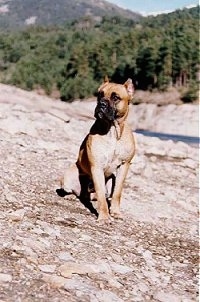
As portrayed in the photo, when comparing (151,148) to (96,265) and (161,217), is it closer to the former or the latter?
(161,217)

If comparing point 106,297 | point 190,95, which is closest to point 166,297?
point 106,297

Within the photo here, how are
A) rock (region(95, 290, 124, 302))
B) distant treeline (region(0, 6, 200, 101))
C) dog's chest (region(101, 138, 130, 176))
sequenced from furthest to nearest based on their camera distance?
distant treeline (region(0, 6, 200, 101))
dog's chest (region(101, 138, 130, 176))
rock (region(95, 290, 124, 302))

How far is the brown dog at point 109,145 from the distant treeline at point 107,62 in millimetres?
97986

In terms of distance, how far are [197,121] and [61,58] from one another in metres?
82.4

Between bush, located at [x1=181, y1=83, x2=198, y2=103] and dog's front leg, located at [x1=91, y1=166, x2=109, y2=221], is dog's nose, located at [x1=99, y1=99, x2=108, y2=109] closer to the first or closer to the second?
dog's front leg, located at [x1=91, y1=166, x2=109, y2=221]

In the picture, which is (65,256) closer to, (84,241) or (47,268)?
(47,268)

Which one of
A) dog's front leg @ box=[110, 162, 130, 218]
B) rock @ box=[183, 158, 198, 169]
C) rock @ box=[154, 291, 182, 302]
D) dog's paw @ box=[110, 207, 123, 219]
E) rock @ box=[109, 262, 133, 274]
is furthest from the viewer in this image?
rock @ box=[183, 158, 198, 169]

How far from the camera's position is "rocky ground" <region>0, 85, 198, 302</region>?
588 cm

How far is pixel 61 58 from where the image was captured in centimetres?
16250

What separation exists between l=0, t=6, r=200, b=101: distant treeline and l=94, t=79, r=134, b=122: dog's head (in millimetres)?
98480

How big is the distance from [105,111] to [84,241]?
2.02 meters

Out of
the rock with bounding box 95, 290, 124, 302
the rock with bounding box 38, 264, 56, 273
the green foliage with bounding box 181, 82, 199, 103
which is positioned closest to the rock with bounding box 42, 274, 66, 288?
the rock with bounding box 38, 264, 56, 273

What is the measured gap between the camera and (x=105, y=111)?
28.1 feet

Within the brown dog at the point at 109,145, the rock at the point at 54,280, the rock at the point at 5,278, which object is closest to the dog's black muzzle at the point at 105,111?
the brown dog at the point at 109,145
